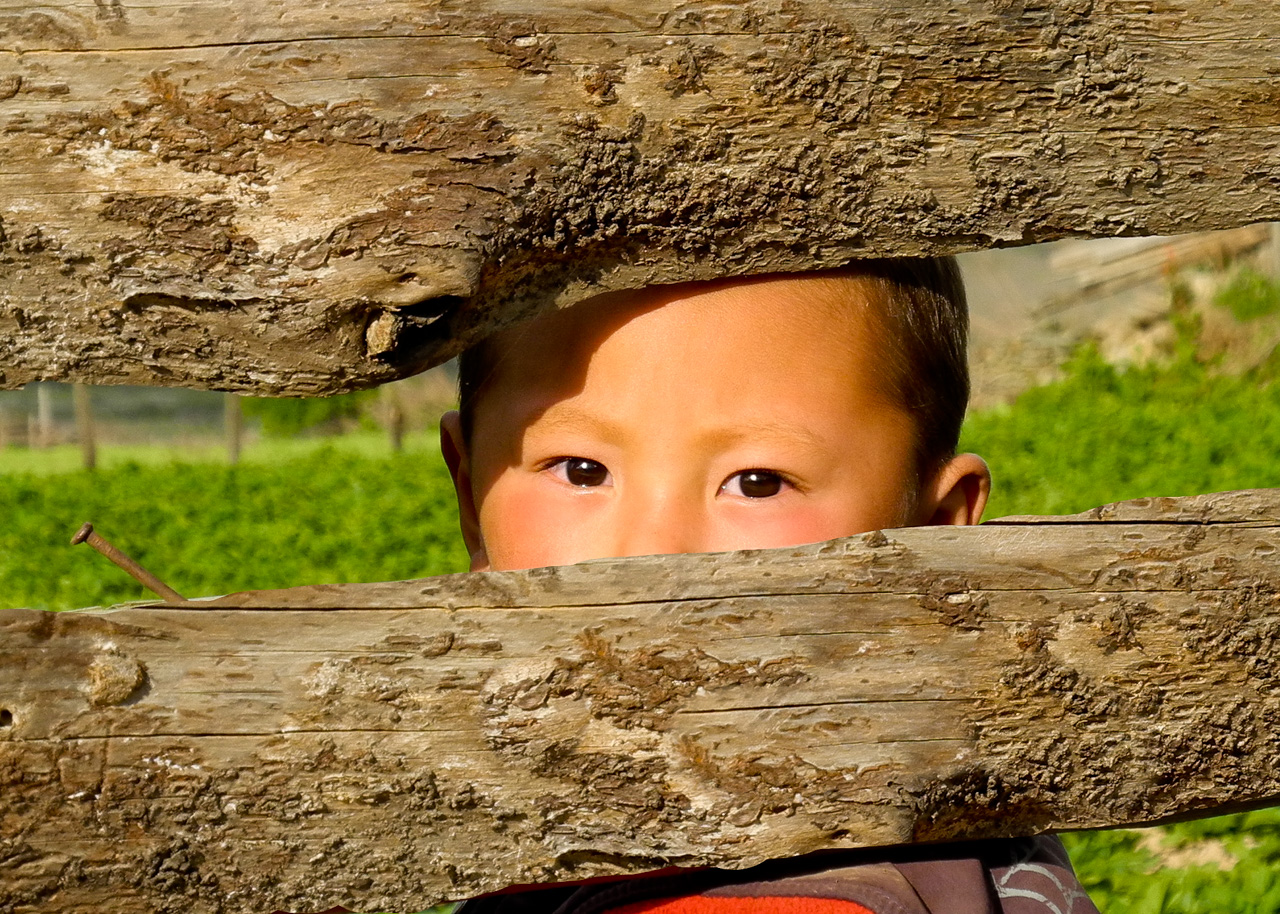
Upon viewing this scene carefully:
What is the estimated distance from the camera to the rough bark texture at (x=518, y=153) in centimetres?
141

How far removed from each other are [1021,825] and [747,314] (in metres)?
0.77

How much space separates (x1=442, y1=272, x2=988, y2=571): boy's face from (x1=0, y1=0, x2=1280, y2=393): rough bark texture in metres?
0.35

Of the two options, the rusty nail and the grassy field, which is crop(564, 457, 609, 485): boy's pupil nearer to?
the rusty nail

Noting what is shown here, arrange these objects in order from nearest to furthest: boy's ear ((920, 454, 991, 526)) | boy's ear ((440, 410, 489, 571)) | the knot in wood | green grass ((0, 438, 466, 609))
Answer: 1. the knot in wood
2. boy's ear ((920, 454, 991, 526))
3. boy's ear ((440, 410, 489, 571))
4. green grass ((0, 438, 466, 609))

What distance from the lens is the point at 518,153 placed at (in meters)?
1.45

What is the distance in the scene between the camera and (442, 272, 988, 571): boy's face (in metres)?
1.96

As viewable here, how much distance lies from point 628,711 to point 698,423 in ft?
2.13

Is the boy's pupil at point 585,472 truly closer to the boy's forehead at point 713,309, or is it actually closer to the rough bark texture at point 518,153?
the boy's forehead at point 713,309

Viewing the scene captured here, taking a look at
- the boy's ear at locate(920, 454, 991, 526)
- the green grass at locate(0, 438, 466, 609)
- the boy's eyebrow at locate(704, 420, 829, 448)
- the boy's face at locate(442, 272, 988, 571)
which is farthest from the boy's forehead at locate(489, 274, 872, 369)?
the green grass at locate(0, 438, 466, 609)

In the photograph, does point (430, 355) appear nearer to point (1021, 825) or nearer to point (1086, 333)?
point (1021, 825)

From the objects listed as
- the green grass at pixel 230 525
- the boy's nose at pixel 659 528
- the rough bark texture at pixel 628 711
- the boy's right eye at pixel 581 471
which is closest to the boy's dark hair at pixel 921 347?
the boy's right eye at pixel 581 471

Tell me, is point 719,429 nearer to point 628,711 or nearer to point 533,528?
point 533,528

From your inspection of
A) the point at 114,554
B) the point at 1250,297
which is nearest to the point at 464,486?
the point at 114,554

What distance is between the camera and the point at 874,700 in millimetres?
1489
